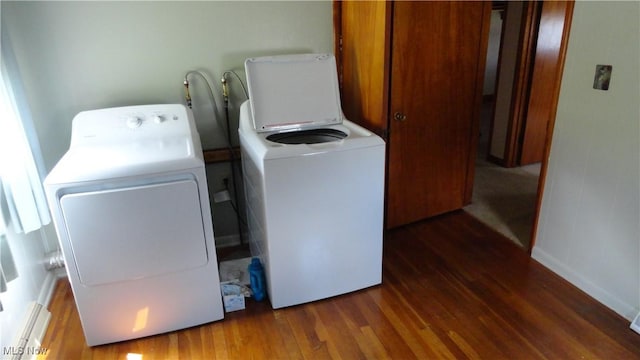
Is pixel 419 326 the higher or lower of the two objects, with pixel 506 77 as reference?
lower

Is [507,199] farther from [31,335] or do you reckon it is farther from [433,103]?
[31,335]

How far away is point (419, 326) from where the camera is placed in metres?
2.00

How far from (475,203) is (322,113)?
162 cm

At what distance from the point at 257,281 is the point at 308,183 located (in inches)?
25.0

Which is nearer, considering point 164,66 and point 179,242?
point 179,242

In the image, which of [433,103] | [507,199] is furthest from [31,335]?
[507,199]

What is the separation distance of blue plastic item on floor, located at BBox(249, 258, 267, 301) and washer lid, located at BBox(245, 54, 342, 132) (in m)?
0.74

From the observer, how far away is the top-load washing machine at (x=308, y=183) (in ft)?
6.35

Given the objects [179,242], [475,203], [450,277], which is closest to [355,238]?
[450,277]

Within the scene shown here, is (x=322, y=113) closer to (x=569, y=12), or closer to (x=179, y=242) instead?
(x=179, y=242)

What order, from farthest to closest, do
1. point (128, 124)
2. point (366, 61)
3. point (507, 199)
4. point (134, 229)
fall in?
1. point (507, 199)
2. point (366, 61)
3. point (128, 124)
4. point (134, 229)

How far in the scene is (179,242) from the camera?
1.85 metres

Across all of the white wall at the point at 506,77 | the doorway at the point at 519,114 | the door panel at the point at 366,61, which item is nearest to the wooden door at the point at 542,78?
the doorway at the point at 519,114

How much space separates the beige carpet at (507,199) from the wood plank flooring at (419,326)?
0.46 m
